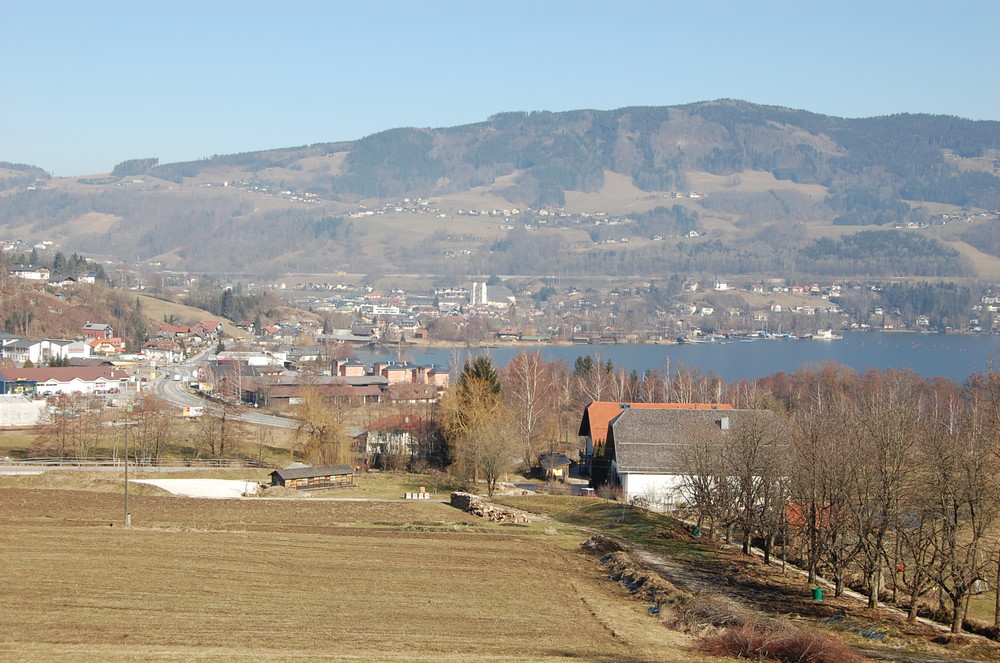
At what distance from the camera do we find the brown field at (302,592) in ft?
29.6

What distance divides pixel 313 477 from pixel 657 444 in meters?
7.29

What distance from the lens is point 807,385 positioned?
128ft

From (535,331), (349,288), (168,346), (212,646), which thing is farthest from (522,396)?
(349,288)

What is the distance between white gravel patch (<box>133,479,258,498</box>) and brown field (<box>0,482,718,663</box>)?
8.17 feet

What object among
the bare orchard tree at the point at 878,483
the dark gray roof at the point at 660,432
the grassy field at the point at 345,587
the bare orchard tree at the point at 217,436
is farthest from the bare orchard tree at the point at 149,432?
the bare orchard tree at the point at 878,483

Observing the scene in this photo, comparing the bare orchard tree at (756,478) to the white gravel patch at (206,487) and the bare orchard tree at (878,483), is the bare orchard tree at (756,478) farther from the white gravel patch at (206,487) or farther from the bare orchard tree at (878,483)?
the white gravel patch at (206,487)

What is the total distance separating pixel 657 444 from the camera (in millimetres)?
21281

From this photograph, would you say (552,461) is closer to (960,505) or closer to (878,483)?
(878,483)

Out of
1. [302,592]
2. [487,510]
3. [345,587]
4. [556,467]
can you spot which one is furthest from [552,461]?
[302,592]

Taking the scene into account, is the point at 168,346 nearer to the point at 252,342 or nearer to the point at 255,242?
the point at 252,342

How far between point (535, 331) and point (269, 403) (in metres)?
54.0

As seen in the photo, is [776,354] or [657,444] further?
[776,354]

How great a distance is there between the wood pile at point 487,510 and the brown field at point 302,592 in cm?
60

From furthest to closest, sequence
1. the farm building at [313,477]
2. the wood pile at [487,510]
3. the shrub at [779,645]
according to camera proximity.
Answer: the farm building at [313,477], the wood pile at [487,510], the shrub at [779,645]
